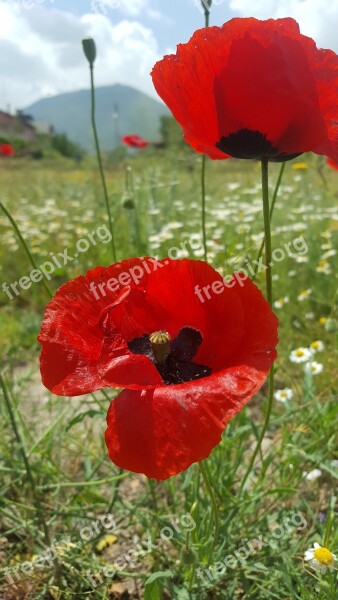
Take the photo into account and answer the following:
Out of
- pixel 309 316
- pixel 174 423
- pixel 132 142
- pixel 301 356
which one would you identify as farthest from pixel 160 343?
pixel 132 142

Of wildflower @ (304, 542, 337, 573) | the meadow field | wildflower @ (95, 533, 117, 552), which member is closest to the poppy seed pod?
the meadow field

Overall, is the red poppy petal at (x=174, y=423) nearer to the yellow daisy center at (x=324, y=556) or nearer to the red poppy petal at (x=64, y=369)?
the red poppy petal at (x=64, y=369)

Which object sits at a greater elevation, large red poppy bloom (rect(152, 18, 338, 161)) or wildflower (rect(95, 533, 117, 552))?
large red poppy bloom (rect(152, 18, 338, 161))

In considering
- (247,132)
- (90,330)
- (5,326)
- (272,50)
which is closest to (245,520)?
(90,330)

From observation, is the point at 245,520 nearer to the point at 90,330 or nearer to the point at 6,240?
the point at 90,330

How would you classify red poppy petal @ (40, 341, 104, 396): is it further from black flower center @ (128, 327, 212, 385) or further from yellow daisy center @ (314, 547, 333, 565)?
yellow daisy center @ (314, 547, 333, 565)
